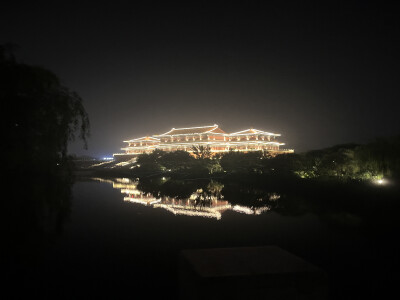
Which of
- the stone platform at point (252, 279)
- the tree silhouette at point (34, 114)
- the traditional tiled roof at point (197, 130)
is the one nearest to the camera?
the stone platform at point (252, 279)

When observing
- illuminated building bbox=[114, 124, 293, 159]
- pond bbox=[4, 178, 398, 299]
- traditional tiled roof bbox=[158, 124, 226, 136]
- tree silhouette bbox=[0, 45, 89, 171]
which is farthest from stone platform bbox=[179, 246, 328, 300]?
traditional tiled roof bbox=[158, 124, 226, 136]

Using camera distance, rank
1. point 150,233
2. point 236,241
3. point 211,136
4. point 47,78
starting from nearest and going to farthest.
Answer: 1. point 47,78
2. point 236,241
3. point 150,233
4. point 211,136

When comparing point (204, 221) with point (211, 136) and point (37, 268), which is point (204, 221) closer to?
point (37, 268)

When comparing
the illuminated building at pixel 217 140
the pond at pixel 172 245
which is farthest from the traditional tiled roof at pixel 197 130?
the pond at pixel 172 245

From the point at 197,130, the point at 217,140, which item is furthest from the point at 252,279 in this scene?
the point at 197,130

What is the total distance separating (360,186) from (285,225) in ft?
34.3

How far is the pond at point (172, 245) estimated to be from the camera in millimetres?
5672

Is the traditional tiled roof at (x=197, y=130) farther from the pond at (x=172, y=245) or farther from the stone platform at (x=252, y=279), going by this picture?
the stone platform at (x=252, y=279)

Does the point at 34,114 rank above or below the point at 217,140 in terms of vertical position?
below

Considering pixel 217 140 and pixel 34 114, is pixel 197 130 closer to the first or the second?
pixel 217 140

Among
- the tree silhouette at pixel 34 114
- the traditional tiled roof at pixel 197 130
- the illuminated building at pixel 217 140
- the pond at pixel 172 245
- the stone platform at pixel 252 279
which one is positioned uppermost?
the traditional tiled roof at pixel 197 130

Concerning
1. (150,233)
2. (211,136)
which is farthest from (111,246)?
(211,136)

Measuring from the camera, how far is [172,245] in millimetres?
8344

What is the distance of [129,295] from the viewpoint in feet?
17.0
